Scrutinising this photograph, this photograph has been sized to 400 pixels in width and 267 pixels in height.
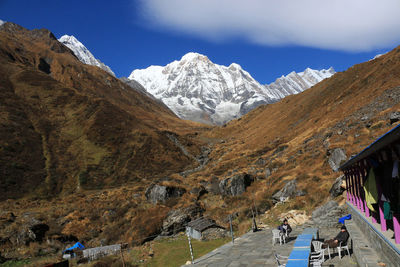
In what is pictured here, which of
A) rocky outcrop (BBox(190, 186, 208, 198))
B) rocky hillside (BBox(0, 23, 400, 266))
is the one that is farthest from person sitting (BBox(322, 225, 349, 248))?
rocky outcrop (BBox(190, 186, 208, 198))

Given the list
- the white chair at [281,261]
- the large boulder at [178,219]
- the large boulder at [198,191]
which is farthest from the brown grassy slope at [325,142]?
the white chair at [281,261]

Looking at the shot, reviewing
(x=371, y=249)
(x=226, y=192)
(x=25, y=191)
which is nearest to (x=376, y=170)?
(x=371, y=249)

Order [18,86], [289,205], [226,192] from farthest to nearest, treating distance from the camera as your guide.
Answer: [18,86] → [226,192] → [289,205]

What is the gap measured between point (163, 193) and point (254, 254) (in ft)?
84.0

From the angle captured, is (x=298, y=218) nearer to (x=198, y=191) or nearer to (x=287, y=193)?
(x=287, y=193)

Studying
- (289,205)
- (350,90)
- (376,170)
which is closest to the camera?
(376,170)

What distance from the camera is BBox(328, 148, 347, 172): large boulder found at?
81.4 feet

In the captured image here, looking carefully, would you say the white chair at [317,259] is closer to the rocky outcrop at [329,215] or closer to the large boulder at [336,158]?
the rocky outcrop at [329,215]

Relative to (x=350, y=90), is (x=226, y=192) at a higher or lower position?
lower

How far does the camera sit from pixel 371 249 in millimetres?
8781

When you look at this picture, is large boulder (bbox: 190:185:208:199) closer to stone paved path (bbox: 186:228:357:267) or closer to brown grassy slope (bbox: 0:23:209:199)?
stone paved path (bbox: 186:228:357:267)

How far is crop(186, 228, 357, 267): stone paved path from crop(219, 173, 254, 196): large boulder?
18.0 m

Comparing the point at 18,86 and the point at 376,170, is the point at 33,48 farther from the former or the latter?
the point at 376,170

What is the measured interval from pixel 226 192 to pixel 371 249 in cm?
2659
